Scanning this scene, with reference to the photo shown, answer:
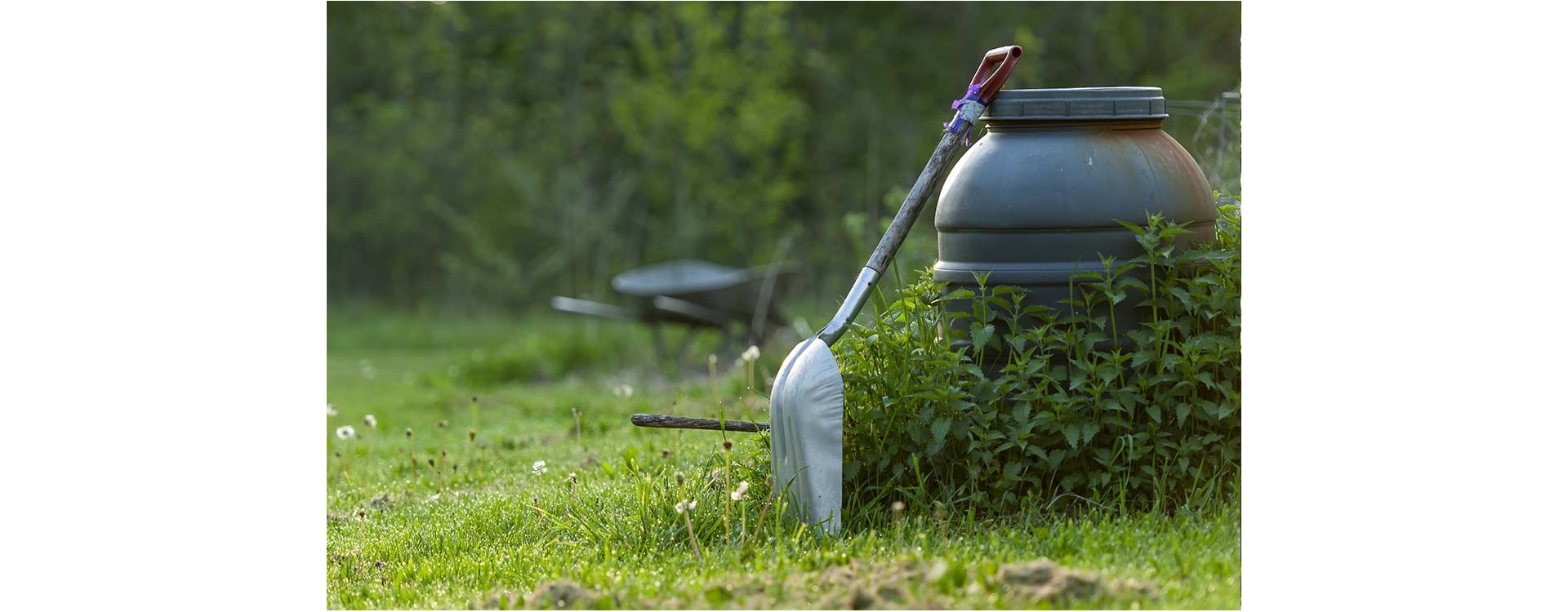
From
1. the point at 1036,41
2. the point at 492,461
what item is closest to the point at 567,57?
the point at 1036,41

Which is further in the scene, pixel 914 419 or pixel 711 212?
pixel 711 212

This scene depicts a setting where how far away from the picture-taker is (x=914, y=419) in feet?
10.9

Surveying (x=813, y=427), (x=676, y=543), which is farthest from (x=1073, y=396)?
(x=676, y=543)

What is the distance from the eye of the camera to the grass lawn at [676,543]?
2.62m

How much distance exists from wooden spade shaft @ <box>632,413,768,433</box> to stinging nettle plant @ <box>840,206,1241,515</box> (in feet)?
0.92

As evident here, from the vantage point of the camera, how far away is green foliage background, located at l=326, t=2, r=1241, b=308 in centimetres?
1195

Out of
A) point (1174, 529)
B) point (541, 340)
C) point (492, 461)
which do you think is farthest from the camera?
point (541, 340)

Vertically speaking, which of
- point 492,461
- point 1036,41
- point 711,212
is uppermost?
point 1036,41

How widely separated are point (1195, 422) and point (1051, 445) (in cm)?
37

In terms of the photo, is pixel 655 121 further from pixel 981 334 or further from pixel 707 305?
pixel 981 334

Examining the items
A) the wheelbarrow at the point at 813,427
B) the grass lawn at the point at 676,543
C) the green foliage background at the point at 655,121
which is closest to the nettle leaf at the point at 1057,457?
the grass lawn at the point at 676,543

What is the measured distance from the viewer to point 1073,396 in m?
3.33

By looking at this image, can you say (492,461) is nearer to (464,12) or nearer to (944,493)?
(944,493)

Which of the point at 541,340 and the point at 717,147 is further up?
the point at 717,147
